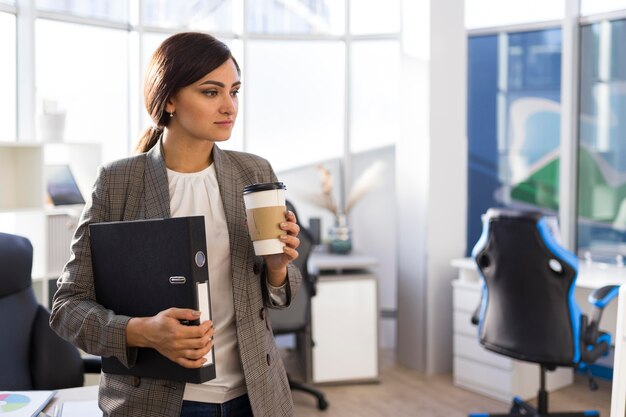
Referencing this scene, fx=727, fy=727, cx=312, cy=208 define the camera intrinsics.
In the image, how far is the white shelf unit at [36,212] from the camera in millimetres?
4016

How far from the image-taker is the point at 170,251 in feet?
3.92

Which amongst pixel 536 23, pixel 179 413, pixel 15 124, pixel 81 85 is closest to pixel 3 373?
pixel 179 413

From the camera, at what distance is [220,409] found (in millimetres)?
1296

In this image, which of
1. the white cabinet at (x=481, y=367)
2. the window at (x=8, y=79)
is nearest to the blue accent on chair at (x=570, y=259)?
the white cabinet at (x=481, y=367)

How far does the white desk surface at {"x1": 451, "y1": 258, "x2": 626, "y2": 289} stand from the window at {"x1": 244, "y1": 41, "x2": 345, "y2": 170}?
145 cm

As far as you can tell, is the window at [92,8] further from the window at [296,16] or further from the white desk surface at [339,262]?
the white desk surface at [339,262]

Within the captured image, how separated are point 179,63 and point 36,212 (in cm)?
303

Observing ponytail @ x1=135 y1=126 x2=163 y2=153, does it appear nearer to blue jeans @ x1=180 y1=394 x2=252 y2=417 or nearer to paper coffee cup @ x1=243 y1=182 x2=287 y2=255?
paper coffee cup @ x1=243 y1=182 x2=287 y2=255

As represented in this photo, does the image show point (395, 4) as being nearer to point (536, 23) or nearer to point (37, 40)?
point (536, 23)

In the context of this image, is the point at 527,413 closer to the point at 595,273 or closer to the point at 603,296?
the point at 603,296

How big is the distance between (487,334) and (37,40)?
3139mm

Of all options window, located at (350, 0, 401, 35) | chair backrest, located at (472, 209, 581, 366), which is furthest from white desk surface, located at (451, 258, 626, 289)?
window, located at (350, 0, 401, 35)

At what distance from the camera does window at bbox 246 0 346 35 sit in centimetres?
522

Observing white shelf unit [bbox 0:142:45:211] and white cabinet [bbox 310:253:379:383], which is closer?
white shelf unit [bbox 0:142:45:211]
